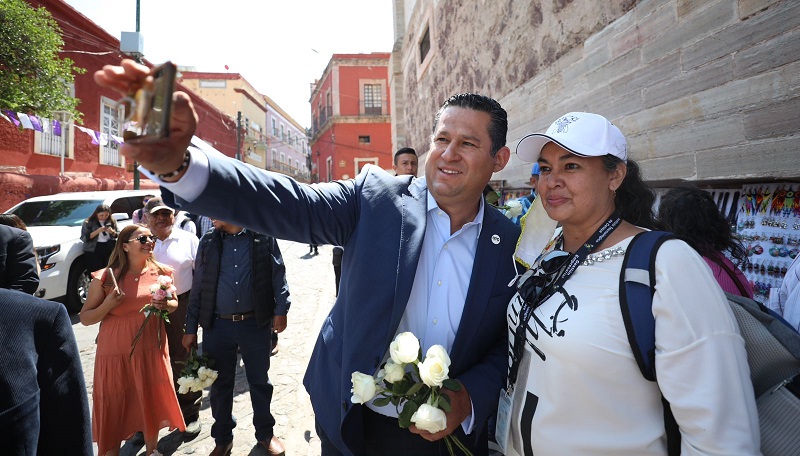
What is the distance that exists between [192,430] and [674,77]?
4984 mm

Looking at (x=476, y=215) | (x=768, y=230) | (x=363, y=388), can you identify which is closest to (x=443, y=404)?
(x=363, y=388)

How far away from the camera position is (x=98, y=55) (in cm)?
1375

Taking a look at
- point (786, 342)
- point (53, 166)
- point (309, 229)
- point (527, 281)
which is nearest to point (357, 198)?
point (309, 229)

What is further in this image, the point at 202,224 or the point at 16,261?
the point at 202,224

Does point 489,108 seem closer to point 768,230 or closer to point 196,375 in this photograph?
point 768,230

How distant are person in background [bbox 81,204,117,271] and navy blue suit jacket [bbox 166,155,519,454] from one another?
6875mm

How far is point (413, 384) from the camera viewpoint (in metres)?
1.57

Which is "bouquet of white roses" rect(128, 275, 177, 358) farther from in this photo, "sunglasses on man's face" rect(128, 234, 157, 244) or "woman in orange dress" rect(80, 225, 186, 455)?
"sunglasses on man's face" rect(128, 234, 157, 244)

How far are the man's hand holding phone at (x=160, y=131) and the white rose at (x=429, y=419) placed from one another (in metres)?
1.15

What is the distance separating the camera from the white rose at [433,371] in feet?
4.85

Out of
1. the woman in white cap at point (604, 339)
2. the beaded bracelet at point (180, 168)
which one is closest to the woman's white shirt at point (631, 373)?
the woman in white cap at point (604, 339)

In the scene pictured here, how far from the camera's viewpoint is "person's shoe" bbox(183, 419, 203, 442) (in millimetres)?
3553

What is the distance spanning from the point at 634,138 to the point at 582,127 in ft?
8.30

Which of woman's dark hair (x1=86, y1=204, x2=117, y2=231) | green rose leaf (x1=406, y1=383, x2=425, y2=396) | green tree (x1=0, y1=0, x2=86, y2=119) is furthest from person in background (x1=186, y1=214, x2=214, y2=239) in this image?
green rose leaf (x1=406, y1=383, x2=425, y2=396)
